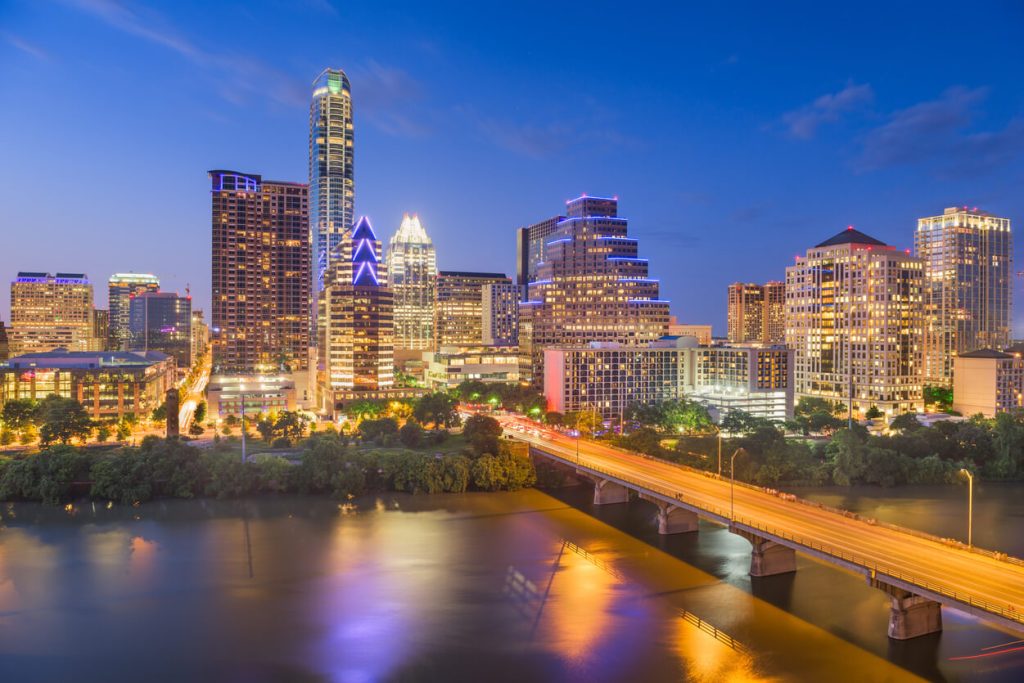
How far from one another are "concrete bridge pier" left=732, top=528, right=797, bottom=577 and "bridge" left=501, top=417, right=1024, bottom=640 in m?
0.05

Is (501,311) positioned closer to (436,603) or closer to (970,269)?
(970,269)

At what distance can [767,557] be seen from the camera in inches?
1517

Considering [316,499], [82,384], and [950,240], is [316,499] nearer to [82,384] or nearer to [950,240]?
[82,384]

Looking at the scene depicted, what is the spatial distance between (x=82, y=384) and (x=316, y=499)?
49.9 meters

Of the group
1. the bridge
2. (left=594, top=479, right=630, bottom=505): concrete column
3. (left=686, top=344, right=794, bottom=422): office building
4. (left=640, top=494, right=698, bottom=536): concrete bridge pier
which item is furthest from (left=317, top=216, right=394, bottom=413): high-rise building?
(left=640, top=494, right=698, bottom=536): concrete bridge pier

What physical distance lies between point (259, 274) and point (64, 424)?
79.0 meters

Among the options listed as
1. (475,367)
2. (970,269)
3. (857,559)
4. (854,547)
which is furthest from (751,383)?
(970,269)

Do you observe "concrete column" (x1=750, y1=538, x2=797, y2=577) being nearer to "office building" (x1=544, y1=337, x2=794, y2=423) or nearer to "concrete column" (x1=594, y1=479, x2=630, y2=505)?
"concrete column" (x1=594, y1=479, x2=630, y2=505)

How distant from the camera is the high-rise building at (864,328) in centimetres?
10575

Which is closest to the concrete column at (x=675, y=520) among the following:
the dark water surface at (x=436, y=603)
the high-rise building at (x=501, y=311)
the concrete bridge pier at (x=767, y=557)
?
the dark water surface at (x=436, y=603)

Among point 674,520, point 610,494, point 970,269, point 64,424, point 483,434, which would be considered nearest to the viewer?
point 674,520

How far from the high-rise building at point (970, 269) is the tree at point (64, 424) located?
148 metres

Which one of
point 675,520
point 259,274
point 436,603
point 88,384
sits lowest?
point 436,603

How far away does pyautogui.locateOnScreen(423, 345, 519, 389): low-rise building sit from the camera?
125000 millimetres
